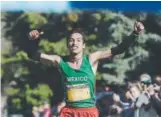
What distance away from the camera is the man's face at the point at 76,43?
4211 millimetres

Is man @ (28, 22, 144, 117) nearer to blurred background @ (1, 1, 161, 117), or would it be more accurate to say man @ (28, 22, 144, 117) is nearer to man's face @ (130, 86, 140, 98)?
blurred background @ (1, 1, 161, 117)

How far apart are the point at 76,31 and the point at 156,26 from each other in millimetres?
637

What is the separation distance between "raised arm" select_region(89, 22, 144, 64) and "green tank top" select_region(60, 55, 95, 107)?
0.08 metres

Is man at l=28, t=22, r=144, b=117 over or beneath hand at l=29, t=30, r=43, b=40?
beneath

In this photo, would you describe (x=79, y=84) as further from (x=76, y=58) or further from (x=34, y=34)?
(x=34, y=34)

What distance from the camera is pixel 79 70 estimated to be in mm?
4172

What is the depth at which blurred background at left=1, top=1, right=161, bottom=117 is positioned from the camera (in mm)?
4262

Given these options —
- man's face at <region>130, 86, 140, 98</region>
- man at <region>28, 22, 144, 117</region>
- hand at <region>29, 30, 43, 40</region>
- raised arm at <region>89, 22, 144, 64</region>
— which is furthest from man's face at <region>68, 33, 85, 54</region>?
man's face at <region>130, 86, 140, 98</region>

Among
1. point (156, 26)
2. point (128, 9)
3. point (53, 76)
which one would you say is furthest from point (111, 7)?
point (53, 76)

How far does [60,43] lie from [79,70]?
0.31 m

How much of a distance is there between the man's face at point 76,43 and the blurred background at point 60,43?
55mm

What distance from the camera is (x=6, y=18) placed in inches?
173

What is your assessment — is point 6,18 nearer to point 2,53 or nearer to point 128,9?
point 2,53

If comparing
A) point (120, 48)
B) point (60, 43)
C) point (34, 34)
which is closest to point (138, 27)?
point (120, 48)
